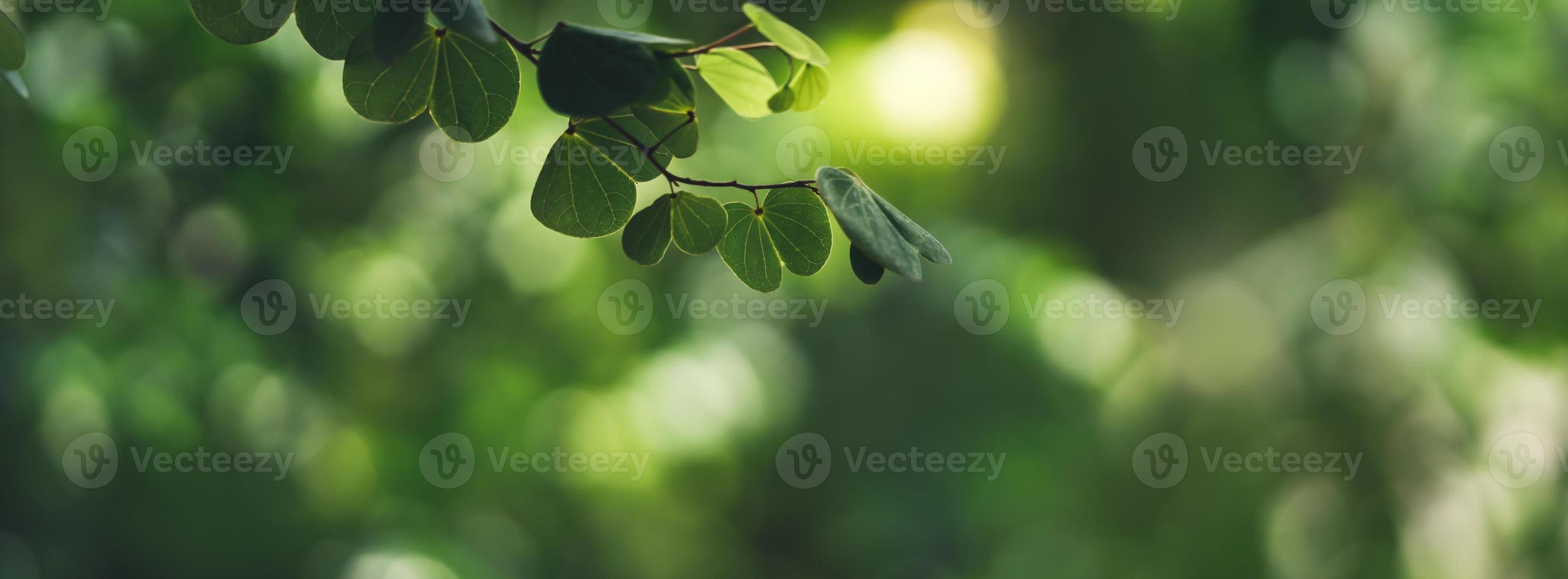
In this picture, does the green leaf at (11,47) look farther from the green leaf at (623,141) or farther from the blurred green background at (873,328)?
the blurred green background at (873,328)

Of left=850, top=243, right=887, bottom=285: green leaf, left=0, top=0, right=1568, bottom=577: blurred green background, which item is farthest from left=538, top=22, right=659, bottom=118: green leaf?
left=0, top=0, right=1568, bottom=577: blurred green background

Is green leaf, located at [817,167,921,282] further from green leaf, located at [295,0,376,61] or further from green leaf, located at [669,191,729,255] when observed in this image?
green leaf, located at [295,0,376,61]

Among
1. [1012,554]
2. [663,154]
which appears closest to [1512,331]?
[1012,554]

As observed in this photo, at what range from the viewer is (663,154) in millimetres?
415

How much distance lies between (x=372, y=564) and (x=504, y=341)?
24.1 inches

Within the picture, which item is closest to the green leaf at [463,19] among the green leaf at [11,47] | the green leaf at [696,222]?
the green leaf at [696,222]

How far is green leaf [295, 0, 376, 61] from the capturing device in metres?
0.36

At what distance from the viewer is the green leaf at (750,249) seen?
41cm

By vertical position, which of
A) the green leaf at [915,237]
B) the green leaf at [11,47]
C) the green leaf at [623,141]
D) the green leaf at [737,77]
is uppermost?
the green leaf at [11,47]

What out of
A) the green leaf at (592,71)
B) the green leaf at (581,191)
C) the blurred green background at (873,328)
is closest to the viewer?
the green leaf at (592,71)

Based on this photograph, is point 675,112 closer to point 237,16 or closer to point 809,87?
point 809,87

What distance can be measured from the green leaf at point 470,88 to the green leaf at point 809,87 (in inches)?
4.8

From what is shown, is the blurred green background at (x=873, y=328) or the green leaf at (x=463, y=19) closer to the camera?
the green leaf at (x=463, y=19)

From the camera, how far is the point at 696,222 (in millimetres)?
401
